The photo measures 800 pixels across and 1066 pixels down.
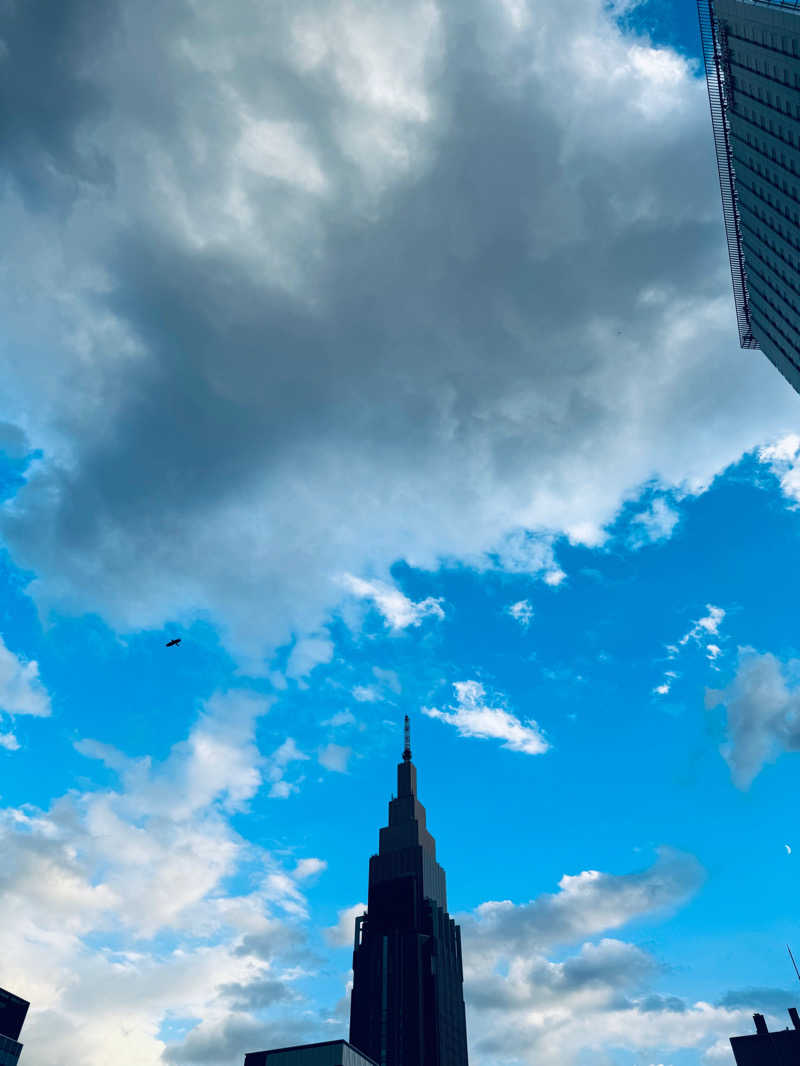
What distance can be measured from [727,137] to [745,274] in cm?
2585

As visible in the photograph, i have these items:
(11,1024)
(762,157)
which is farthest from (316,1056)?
(762,157)

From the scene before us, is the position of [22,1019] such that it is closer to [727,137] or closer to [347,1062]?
[347,1062]

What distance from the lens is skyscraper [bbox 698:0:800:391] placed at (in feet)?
367

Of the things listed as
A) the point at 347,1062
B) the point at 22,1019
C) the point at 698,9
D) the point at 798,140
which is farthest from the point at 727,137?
the point at 22,1019

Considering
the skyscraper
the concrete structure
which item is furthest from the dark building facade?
the skyscraper

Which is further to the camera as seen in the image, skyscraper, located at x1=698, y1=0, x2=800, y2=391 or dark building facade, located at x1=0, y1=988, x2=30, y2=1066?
dark building facade, located at x1=0, y1=988, x2=30, y2=1066

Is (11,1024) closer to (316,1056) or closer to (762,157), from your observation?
(316,1056)

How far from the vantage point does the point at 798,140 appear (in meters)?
111

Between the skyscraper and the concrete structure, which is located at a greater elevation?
the skyscraper

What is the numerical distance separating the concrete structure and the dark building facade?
55.7 metres

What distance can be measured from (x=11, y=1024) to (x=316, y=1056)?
262 feet

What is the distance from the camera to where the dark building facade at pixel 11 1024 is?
17488 cm

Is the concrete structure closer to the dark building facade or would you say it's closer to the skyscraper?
the dark building facade

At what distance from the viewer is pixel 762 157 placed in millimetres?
125375
